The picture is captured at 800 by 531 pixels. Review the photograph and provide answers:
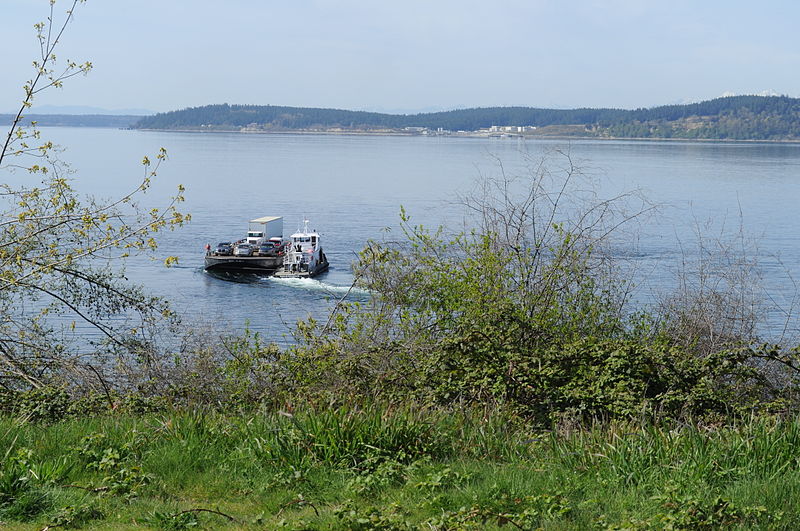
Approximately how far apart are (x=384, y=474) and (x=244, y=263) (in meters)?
48.8

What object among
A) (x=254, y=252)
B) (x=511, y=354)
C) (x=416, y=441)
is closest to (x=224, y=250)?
(x=254, y=252)

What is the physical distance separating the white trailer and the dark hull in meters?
1.96

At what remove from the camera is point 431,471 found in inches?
230

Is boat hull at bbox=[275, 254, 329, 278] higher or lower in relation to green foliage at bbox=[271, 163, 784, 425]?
lower

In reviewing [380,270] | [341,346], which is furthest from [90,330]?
[341,346]

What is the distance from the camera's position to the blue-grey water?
39028 mm

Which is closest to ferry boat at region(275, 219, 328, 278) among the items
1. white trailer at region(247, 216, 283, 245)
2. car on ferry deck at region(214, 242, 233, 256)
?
car on ferry deck at region(214, 242, 233, 256)

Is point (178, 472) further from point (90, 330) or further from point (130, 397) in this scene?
point (90, 330)

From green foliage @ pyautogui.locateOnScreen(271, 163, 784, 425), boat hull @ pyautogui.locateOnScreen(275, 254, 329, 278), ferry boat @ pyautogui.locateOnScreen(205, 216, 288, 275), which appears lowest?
boat hull @ pyautogui.locateOnScreen(275, 254, 329, 278)

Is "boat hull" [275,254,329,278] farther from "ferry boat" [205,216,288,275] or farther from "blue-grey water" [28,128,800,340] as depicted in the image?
"ferry boat" [205,216,288,275]

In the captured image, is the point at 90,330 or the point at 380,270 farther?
the point at 90,330

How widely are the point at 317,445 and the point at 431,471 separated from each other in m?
0.84

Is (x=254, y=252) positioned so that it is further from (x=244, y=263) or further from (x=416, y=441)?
(x=416, y=441)

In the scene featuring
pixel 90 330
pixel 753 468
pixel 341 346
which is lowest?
pixel 90 330
